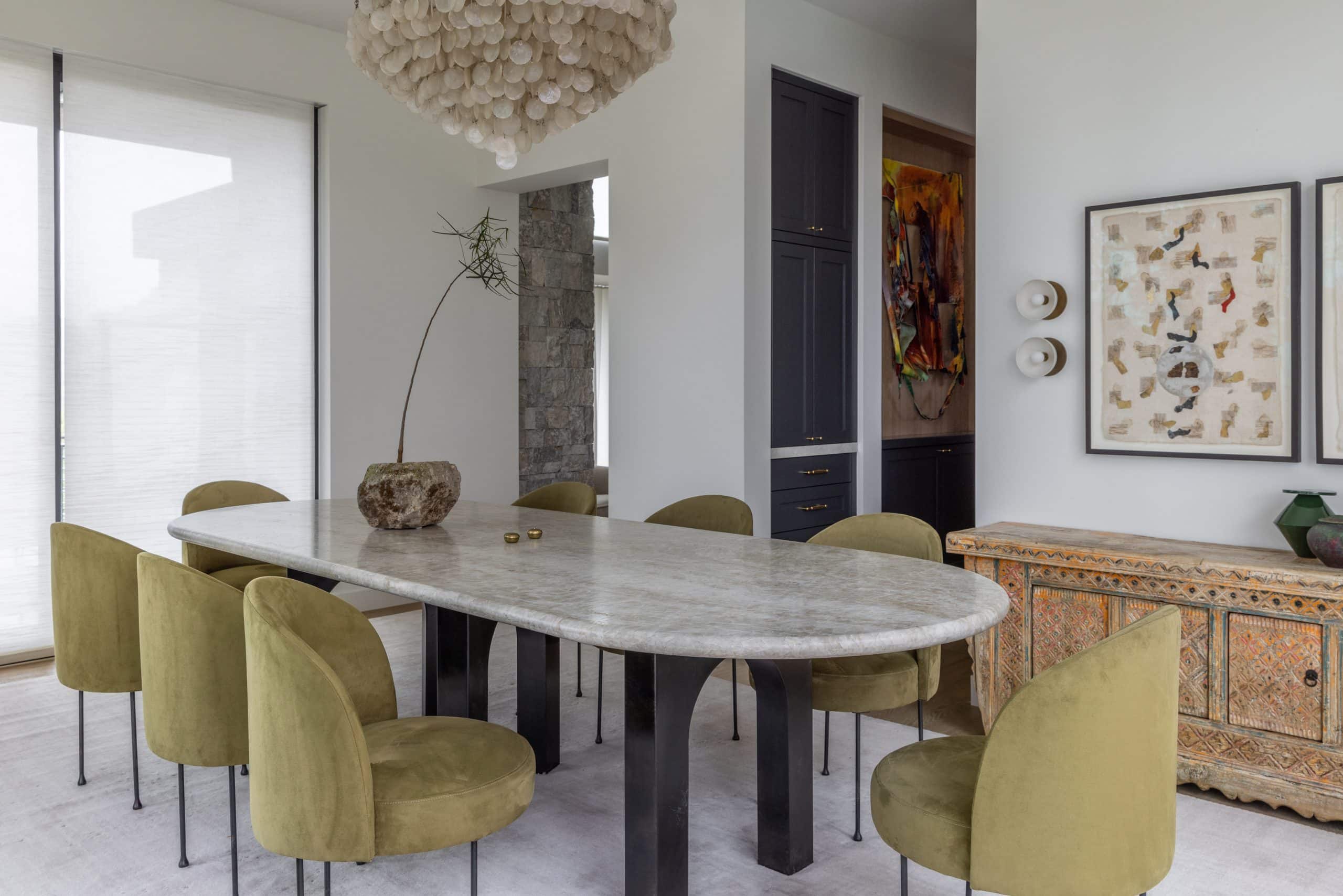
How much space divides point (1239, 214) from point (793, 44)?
2.31 meters

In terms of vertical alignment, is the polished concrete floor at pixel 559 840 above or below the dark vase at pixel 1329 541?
below

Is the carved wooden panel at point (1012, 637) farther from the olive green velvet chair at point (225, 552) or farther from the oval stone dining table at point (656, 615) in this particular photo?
the olive green velvet chair at point (225, 552)

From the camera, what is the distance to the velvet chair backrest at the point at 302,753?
5.44 ft

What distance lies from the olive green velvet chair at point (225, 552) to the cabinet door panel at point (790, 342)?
2275 mm

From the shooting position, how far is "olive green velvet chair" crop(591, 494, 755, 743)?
3.35 meters

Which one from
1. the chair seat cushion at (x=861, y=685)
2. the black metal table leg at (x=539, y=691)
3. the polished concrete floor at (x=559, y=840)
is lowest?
the polished concrete floor at (x=559, y=840)

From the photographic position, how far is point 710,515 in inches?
135

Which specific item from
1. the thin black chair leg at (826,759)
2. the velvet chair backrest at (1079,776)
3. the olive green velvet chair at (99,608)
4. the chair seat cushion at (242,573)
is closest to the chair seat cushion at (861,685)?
the thin black chair leg at (826,759)

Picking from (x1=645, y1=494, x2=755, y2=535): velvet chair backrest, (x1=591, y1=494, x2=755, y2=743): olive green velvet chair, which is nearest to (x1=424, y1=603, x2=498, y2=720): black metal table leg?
(x1=591, y1=494, x2=755, y2=743): olive green velvet chair

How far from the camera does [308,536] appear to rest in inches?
113

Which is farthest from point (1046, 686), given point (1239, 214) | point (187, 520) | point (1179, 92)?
point (187, 520)

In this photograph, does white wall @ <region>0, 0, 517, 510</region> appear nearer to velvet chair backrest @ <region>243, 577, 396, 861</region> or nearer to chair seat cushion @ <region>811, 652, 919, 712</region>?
chair seat cushion @ <region>811, 652, 919, 712</region>

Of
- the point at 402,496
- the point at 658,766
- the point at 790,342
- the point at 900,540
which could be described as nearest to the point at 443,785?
the point at 658,766

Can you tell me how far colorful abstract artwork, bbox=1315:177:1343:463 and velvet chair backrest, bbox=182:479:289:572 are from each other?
369 cm
